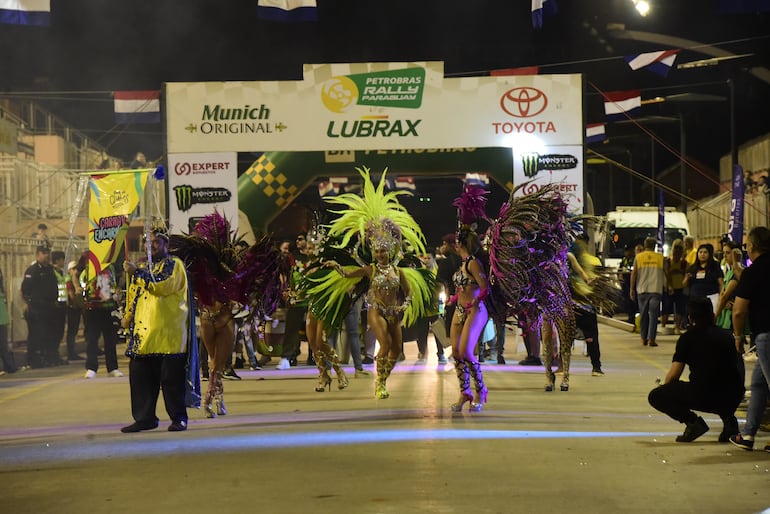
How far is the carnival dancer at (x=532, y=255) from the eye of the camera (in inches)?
464

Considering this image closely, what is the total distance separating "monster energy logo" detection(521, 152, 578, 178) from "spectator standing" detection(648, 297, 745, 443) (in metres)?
12.0

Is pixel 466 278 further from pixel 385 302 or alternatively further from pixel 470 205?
pixel 385 302

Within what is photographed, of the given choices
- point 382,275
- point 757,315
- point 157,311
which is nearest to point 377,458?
point 157,311

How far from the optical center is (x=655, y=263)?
20.7m

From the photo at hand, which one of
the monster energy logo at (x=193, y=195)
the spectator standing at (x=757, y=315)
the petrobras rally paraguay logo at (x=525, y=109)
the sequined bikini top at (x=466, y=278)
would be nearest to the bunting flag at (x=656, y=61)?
the petrobras rally paraguay logo at (x=525, y=109)

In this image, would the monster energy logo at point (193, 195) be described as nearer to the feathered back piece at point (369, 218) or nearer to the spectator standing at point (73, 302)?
the spectator standing at point (73, 302)

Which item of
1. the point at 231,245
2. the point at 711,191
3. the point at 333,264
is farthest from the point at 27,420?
the point at 711,191

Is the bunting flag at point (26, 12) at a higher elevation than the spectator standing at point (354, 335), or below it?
higher

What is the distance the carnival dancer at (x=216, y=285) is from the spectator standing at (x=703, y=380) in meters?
4.44

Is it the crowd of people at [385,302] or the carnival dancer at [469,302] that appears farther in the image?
the carnival dancer at [469,302]

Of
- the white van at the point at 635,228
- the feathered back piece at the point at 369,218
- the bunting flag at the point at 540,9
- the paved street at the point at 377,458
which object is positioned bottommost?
the paved street at the point at 377,458

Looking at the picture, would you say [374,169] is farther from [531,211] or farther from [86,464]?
[86,464]

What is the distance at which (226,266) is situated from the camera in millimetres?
11758

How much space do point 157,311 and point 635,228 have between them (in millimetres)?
25617
